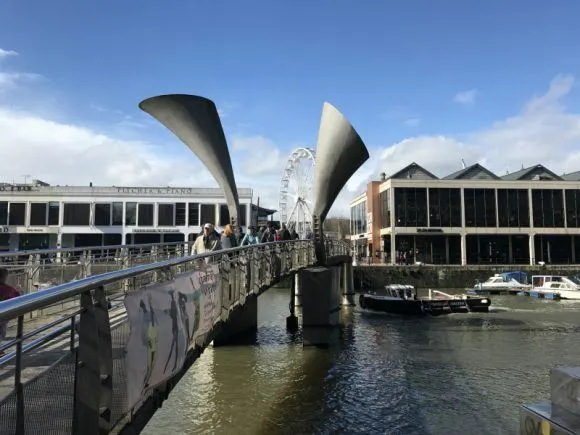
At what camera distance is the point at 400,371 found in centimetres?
1672

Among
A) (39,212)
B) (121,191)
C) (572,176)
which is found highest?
(572,176)

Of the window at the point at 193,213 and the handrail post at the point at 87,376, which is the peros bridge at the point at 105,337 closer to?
the handrail post at the point at 87,376

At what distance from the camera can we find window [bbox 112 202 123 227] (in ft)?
210

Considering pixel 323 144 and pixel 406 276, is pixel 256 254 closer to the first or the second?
pixel 323 144

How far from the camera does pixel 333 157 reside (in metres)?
20.7

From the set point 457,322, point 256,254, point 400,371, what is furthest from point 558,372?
point 457,322

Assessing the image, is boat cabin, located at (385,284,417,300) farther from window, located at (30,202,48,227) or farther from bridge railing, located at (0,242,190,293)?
window, located at (30,202,48,227)

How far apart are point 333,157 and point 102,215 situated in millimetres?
50224

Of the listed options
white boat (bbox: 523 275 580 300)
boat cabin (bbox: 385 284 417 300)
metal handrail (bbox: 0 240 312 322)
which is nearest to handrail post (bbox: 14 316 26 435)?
metal handrail (bbox: 0 240 312 322)

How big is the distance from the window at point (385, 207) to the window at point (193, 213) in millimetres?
23186

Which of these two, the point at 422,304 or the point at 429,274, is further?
the point at 429,274

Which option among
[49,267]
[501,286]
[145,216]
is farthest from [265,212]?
[49,267]

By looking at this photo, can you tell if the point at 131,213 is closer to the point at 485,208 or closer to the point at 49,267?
the point at 485,208

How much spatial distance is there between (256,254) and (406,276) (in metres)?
42.1
